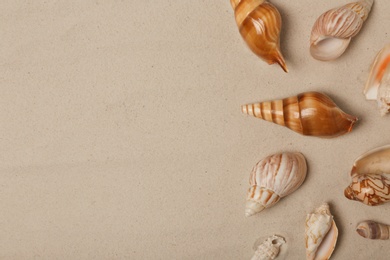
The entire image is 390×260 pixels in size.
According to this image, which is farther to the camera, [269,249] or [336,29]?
[269,249]

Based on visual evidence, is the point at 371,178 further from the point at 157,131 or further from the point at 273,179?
the point at 157,131

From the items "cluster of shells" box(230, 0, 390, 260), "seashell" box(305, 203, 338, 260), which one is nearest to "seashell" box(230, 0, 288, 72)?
"cluster of shells" box(230, 0, 390, 260)

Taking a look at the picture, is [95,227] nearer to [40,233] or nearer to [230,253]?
[40,233]

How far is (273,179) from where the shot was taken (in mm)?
918

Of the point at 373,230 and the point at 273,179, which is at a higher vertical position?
the point at 273,179

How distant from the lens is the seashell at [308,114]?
886mm

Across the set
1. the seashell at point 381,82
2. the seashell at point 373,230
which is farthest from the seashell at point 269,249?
the seashell at point 381,82

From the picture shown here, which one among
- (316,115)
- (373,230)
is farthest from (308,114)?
(373,230)

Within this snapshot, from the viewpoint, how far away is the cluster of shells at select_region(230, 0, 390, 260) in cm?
88

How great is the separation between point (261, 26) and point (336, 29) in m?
0.13

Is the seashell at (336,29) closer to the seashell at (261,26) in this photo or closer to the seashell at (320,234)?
the seashell at (261,26)

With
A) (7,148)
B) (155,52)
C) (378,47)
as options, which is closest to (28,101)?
(7,148)

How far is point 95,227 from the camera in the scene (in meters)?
1.00

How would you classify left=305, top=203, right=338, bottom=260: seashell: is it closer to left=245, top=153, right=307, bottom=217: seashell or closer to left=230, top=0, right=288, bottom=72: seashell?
left=245, top=153, right=307, bottom=217: seashell
